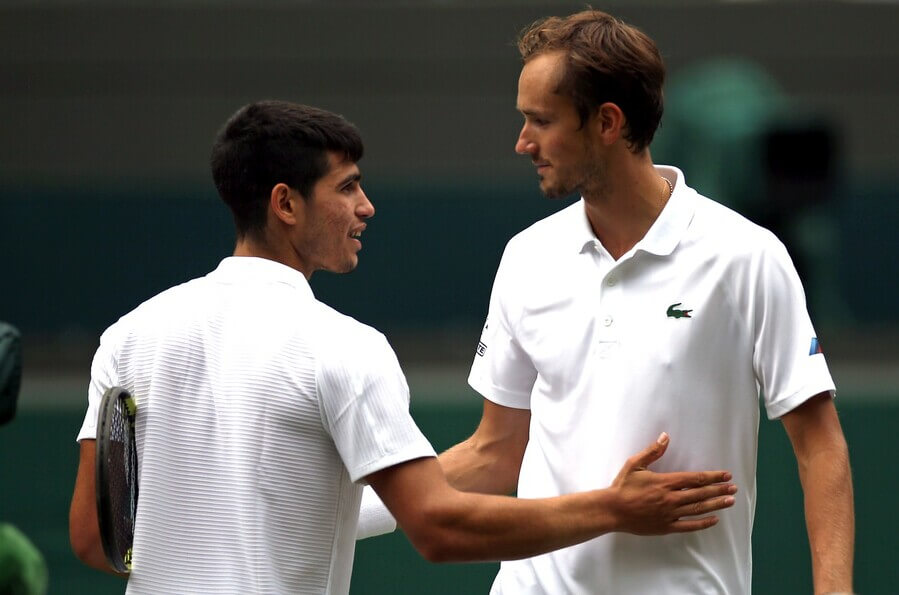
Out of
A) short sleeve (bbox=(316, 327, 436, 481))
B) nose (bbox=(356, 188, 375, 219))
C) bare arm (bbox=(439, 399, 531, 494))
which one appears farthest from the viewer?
bare arm (bbox=(439, 399, 531, 494))

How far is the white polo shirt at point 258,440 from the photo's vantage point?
2441mm

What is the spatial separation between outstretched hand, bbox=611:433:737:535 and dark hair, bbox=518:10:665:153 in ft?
2.21

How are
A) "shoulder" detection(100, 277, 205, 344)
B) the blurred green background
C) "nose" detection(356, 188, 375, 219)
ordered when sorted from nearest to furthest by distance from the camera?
"shoulder" detection(100, 277, 205, 344) < "nose" detection(356, 188, 375, 219) < the blurred green background

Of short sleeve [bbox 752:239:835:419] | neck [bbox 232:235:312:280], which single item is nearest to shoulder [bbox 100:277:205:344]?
neck [bbox 232:235:312:280]

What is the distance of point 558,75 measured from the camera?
2932mm

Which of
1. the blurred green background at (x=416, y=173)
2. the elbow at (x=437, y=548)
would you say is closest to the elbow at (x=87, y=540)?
the elbow at (x=437, y=548)

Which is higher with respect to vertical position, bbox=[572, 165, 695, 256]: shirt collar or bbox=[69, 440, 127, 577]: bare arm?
bbox=[572, 165, 695, 256]: shirt collar

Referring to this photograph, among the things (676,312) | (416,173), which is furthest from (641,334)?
(416,173)

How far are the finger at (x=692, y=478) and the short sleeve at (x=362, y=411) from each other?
0.52m

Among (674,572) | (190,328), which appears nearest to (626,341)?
(674,572)

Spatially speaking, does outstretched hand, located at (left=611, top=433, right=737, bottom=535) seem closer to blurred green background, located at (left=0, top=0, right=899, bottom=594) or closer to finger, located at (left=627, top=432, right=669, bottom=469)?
finger, located at (left=627, top=432, right=669, bottom=469)

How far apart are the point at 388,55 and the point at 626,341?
19.8 feet

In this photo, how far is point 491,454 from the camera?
3.33 m

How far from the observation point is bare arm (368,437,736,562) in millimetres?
2455
